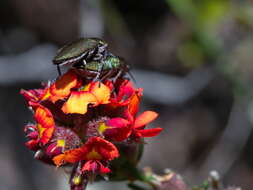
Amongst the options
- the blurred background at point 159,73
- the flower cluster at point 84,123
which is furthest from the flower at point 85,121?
the blurred background at point 159,73

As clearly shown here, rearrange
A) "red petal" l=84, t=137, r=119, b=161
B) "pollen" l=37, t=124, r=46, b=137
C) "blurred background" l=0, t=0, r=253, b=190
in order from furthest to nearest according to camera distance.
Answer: "blurred background" l=0, t=0, r=253, b=190
"pollen" l=37, t=124, r=46, b=137
"red petal" l=84, t=137, r=119, b=161

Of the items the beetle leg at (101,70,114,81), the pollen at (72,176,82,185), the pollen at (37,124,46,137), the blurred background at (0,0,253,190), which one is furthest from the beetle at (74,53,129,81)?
the blurred background at (0,0,253,190)

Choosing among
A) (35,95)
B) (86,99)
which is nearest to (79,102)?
(86,99)

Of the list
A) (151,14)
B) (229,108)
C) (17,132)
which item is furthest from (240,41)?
(17,132)

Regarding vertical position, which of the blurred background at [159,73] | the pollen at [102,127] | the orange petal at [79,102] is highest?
the orange petal at [79,102]

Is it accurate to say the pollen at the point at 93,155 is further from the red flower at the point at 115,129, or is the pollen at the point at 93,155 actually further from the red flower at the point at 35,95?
the red flower at the point at 35,95

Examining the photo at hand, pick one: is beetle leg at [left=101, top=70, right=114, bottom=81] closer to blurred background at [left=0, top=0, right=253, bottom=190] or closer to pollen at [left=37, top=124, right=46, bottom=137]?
pollen at [left=37, top=124, right=46, bottom=137]
